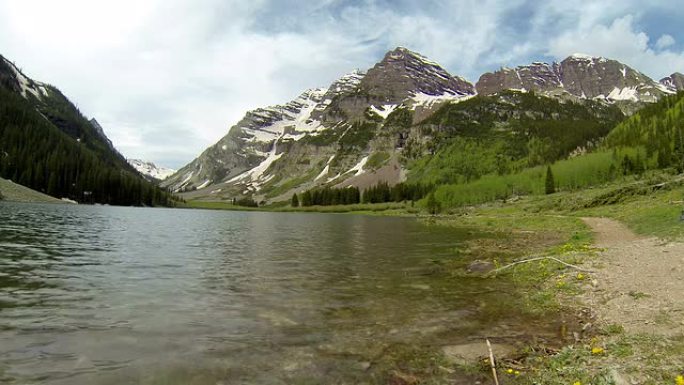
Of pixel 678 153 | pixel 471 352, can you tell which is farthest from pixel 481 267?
pixel 678 153

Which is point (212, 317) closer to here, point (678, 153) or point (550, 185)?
point (678, 153)

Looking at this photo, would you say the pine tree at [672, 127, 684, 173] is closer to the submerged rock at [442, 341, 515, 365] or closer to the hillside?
the submerged rock at [442, 341, 515, 365]

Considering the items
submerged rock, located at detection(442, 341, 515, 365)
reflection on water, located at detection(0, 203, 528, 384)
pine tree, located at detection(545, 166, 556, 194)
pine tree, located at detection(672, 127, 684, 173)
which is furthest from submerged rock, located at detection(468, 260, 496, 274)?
pine tree, located at detection(545, 166, 556, 194)

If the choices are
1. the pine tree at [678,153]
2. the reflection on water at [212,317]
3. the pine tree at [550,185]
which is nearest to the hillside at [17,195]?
the reflection on water at [212,317]

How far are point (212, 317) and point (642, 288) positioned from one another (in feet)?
61.9

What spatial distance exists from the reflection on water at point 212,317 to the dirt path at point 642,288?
549 cm

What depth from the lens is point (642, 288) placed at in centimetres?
1798

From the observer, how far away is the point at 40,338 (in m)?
14.2

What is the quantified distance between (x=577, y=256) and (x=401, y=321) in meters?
17.5

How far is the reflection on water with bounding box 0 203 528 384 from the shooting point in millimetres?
12039

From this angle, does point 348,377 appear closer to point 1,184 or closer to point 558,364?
point 558,364

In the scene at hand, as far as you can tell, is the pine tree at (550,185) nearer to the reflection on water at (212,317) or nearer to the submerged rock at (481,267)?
the reflection on water at (212,317)

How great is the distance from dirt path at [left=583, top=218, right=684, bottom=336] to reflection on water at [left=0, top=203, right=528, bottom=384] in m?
5.49

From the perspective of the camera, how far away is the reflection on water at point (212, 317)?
1204 cm
